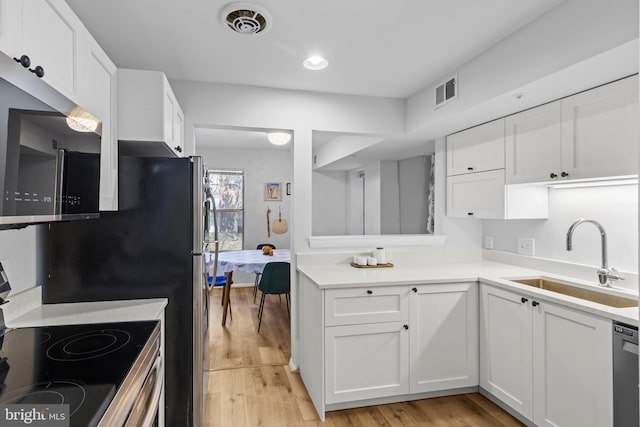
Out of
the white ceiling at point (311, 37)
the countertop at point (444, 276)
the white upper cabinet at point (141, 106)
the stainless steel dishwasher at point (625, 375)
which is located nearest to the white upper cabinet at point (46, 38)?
the white upper cabinet at point (141, 106)

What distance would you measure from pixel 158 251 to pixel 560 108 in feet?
8.15

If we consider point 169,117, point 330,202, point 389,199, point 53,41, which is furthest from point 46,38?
point 330,202

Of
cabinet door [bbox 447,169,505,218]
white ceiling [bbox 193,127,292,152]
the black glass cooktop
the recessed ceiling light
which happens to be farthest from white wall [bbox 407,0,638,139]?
white ceiling [bbox 193,127,292,152]

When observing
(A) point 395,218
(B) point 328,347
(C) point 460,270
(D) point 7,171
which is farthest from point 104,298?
(A) point 395,218

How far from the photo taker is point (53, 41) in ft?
3.94

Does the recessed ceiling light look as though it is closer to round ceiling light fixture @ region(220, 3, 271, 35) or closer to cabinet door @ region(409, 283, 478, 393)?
round ceiling light fixture @ region(220, 3, 271, 35)

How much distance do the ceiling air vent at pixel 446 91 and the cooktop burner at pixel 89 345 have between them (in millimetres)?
2433

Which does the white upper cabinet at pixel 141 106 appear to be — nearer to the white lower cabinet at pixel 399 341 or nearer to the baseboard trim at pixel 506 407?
the white lower cabinet at pixel 399 341

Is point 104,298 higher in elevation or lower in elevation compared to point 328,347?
higher

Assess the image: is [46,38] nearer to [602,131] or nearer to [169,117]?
[169,117]

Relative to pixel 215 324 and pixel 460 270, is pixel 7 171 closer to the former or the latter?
pixel 460 270

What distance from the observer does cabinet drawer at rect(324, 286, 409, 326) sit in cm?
225

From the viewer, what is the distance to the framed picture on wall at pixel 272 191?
20.2 feet

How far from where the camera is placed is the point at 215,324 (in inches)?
163
